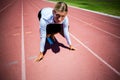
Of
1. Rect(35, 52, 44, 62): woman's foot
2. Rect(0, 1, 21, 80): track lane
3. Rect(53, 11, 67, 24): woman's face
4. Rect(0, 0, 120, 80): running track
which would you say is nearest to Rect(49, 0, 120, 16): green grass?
Rect(0, 0, 120, 80): running track

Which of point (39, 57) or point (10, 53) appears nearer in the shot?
point (39, 57)

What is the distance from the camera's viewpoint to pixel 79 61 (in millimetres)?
5656

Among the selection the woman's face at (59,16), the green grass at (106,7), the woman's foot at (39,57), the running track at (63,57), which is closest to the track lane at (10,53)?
the running track at (63,57)

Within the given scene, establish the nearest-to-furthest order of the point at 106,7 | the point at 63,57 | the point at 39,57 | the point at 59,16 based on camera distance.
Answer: the point at 59,16
the point at 39,57
the point at 63,57
the point at 106,7

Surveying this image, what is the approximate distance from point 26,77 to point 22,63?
2.92ft

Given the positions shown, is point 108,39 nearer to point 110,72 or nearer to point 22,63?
point 110,72

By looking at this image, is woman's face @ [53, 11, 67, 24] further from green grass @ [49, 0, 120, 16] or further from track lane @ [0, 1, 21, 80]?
green grass @ [49, 0, 120, 16]

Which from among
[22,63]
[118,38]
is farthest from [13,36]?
[118,38]

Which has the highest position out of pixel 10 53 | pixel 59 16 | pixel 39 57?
pixel 59 16

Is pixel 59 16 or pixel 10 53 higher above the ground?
pixel 59 16

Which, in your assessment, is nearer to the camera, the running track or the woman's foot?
the running track

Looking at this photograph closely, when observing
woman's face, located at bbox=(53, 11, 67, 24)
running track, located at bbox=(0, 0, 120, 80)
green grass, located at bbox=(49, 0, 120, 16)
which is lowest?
running track, located at bbox=(0, 0, 120, 80)

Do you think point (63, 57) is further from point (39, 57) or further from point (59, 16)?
point (59, 16)

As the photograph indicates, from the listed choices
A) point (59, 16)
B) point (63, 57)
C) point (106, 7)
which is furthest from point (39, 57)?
point (106, 7)
